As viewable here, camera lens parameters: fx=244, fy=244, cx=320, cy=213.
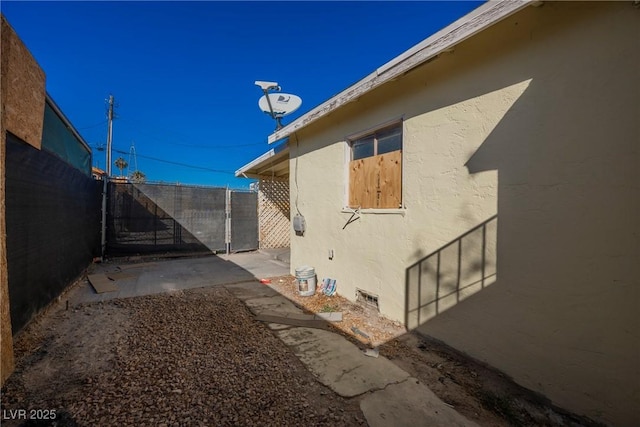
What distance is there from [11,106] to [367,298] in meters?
4.35

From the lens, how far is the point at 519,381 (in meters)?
1.94

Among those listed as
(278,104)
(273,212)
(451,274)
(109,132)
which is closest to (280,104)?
(278,104)

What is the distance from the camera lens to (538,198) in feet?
6.10

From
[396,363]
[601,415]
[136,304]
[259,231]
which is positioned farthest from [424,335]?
[259,231]

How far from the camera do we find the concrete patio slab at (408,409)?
1.62m

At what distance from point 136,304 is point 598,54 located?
550 cm

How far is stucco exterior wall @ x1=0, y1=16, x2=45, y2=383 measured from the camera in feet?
6.48

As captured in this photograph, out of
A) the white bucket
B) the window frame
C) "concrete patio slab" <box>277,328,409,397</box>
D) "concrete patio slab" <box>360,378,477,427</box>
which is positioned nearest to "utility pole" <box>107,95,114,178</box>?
the white bucket

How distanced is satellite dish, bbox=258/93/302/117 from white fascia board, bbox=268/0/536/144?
192 centimetres

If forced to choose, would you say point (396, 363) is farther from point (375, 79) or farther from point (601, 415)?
point (375, 79)

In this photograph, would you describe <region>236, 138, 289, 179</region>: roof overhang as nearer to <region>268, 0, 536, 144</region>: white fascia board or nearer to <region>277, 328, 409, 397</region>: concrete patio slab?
<region>268, 0, 536, 144</region>: white fascia board

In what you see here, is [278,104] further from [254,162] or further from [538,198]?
[538,198]

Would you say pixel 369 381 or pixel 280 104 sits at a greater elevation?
pixel 280 104

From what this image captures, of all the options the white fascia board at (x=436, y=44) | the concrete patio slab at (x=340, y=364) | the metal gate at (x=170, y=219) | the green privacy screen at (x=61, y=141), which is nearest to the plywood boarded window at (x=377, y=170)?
the white fascia board at (x=436, y=44)
